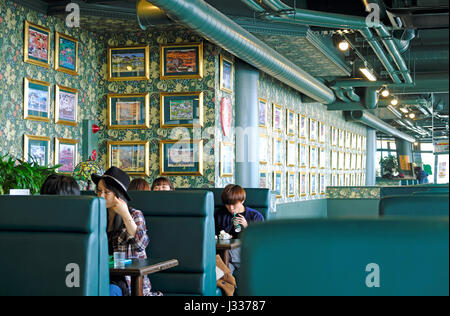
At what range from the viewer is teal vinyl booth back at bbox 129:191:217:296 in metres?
4.56

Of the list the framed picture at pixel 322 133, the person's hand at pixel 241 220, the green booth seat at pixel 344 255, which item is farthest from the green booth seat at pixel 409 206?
the framed picture at pixel 322 133

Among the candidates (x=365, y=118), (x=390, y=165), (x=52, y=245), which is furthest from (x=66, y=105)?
(x=390, y=165)

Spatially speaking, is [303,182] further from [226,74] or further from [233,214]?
[233,214]

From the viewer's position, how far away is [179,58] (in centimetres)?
866

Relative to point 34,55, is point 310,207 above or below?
below

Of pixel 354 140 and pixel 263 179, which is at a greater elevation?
pixel 354 140

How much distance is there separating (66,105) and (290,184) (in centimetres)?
625

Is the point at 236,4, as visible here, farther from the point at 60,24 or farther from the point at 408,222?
the point at 408,222

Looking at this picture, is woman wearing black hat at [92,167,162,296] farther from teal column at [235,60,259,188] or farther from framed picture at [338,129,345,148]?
framed picture at [338,129,345,148]

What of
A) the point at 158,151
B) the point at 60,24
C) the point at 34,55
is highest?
the point at 60,24

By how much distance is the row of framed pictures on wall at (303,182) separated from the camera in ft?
38.8

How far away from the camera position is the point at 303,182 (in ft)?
47.1
